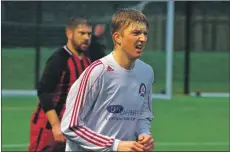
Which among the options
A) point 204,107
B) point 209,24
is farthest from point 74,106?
point 209,24

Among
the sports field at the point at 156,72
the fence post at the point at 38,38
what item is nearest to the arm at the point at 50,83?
the sports field at the point at 156,72

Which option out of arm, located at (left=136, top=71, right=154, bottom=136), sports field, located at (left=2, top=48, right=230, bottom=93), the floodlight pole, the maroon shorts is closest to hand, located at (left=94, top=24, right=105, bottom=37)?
sports field, located at (left=2, top=48, right=230, bottom=93)

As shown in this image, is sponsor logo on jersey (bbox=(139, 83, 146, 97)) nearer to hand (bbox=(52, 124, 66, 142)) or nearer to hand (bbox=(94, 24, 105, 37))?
hand (bbox=(52, 124, 66, 142))

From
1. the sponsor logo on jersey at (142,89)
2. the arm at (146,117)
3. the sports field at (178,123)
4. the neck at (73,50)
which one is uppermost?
the neck at (73,50)

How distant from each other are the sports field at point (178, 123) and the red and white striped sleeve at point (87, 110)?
4.59 meters

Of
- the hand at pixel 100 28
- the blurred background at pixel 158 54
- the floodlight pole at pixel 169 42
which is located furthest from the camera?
the floodlight pole at pixel 169 42

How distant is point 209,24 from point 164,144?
700cm

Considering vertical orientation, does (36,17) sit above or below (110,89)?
above

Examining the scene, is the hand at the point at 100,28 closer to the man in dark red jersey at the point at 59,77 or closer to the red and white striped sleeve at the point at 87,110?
the man in dark red jersey at the point at 59,77

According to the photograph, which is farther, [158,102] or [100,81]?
[158,102]

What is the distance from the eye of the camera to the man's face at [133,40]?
8.50 ft

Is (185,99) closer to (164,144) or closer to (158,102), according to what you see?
(158,102)

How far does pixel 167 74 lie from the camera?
11.9 metres

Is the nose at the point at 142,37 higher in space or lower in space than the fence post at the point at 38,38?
lower
